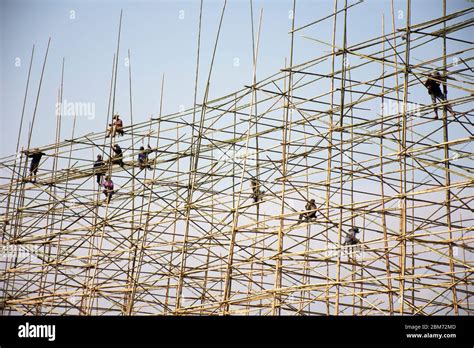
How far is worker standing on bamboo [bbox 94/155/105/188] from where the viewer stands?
2195 cm

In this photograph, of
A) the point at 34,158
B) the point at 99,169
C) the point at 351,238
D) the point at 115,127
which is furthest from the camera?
the point at 34,158

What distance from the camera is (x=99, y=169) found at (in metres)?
22.0

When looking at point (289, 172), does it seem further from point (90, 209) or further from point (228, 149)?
point (90, 209)

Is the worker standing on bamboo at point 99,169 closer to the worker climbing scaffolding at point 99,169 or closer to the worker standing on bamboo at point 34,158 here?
the worker climbing scaffolding at point 99,169

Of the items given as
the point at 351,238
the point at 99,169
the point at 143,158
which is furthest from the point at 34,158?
the point at 351,238

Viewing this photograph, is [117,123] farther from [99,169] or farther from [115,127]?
[99,169]

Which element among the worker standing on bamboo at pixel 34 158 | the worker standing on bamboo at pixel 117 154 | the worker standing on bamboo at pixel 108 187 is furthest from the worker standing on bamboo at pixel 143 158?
the worker standing on bamboo at pixel 34 158

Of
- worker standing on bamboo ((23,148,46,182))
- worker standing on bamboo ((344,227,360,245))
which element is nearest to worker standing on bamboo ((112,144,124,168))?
worker standing on bamboo ((23,148,46,182))

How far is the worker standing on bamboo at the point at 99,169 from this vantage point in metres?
22.0

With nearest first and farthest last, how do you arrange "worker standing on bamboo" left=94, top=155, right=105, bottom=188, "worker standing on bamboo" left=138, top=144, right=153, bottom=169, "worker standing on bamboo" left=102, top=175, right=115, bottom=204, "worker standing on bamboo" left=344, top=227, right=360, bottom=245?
"worker standing on bamboo" left=344, top=227, right=360, bottom=245 < "worker standing on bamboo" left=138, top=144, right=153, bottom=169 < "worker standing on bamboo" left=102, top=175, right=115, bottom=204 < "worker standing on bamboo" left=94, top=155, right=105, bottom=188

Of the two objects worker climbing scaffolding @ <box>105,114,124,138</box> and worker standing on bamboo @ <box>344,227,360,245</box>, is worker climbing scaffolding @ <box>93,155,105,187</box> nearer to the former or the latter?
worker climbing scaffolding @ <box>105,114,124,138</box>

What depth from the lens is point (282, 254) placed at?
55.5ft
